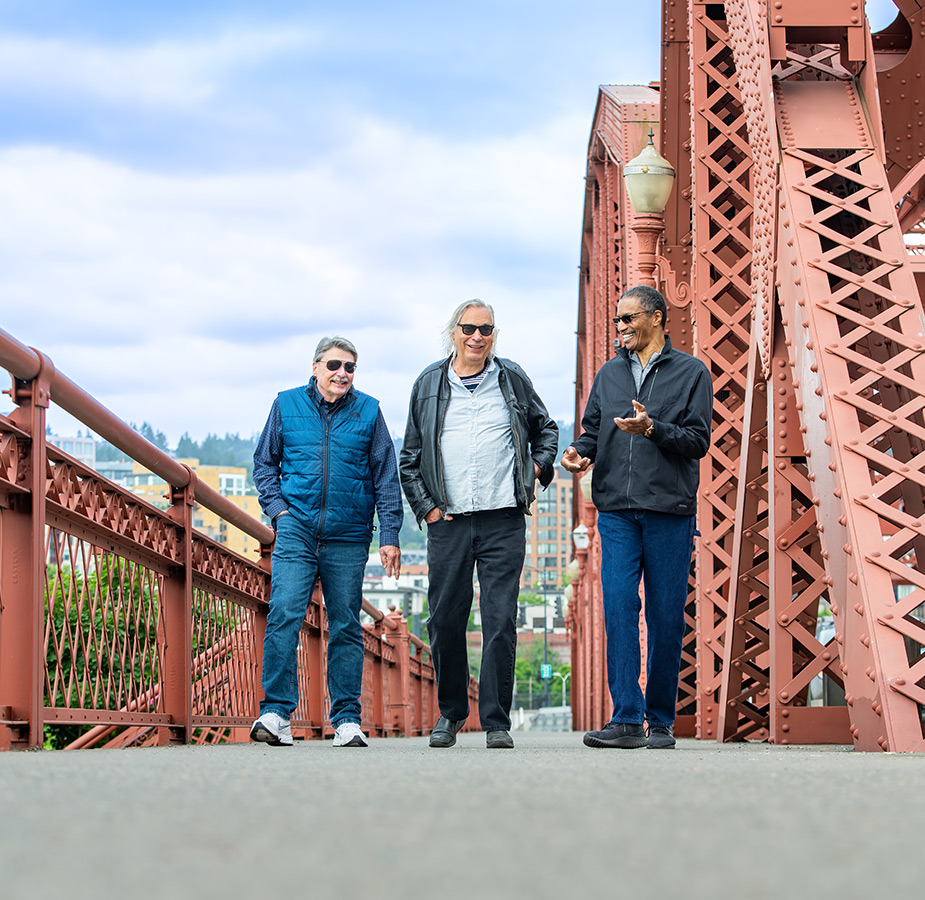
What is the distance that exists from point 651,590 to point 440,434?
4.19 feet

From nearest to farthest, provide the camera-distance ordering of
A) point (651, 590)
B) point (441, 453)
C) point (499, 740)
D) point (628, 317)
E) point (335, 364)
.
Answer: point (499, 740) < point (651, 590) < point (441, 453) < point (628, 317) < point (335, 364)

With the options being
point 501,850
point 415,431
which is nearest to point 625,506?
point 415,431

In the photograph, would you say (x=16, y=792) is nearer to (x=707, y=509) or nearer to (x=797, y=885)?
(x=797, y=885)

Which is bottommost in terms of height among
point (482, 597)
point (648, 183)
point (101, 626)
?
point (101, 626)

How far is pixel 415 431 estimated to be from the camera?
7035 millimetres

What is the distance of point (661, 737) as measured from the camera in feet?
21.6

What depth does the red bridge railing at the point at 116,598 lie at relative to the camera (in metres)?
5.23

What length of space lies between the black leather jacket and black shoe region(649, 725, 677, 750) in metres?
1.20

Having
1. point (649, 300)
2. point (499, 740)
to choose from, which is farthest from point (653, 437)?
point (499, 740)

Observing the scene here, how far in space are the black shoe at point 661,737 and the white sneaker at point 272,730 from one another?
1.75 metres

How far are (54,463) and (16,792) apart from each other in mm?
2785

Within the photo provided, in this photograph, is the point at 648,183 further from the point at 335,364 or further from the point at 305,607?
the point at 305,607

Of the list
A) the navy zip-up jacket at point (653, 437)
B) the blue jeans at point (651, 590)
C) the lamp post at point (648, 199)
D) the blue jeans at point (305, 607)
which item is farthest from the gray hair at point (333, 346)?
the lamp post at point (648, 199)

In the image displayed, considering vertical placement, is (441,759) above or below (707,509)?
below
